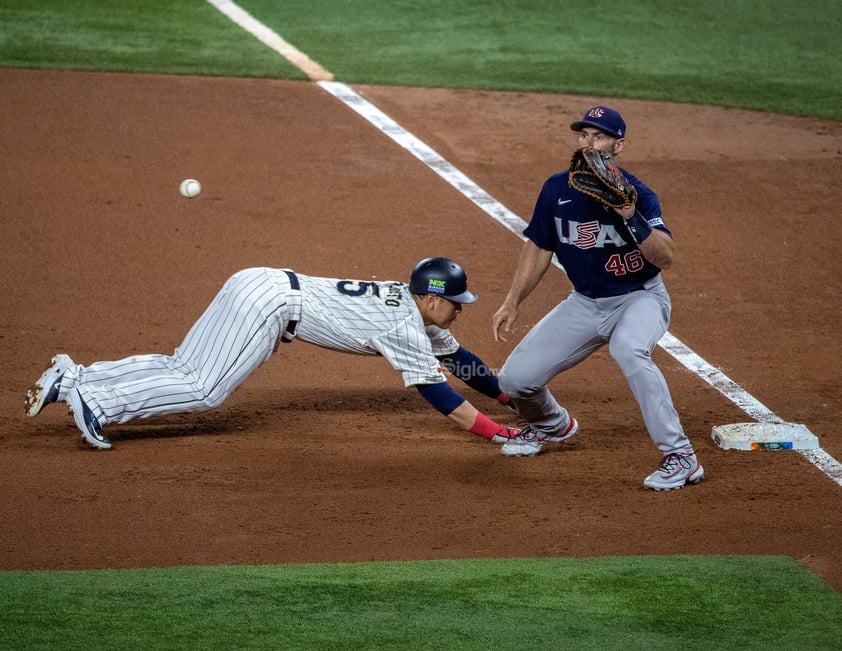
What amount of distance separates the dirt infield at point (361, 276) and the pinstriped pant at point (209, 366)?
274mm

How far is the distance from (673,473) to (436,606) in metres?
1.74

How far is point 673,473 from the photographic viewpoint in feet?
19.5

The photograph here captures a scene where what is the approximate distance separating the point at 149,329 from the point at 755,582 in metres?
4.38

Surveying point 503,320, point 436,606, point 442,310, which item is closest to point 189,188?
point 442,310

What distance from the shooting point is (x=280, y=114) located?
Result: 11820 mm

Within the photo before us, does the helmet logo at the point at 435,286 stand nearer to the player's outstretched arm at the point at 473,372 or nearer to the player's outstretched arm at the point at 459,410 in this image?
the player's outstretched arm at the point at 459,410

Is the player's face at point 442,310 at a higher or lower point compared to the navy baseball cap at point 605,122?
lower

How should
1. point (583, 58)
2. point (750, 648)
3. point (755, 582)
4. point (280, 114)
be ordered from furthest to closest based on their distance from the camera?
1. point (583, 58)
2. point (280, 114)
3. point (755, 582)
4. point (750, 648)

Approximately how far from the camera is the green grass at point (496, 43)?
13539 millimetres

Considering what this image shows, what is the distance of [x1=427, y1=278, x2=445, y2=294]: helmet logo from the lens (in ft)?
20.5

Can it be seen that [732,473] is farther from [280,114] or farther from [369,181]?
[280,114]

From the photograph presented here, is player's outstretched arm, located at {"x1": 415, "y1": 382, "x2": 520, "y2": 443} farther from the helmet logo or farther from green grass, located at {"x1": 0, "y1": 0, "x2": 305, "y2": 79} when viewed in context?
green grass, located at {"x1": 0, "y1": 0, "x2": 305, "y2": 79}

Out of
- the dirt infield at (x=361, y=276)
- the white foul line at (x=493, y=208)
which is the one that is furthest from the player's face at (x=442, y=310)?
the white foul line at (x=493, y=208)

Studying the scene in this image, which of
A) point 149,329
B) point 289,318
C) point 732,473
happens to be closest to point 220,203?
point 149,329
